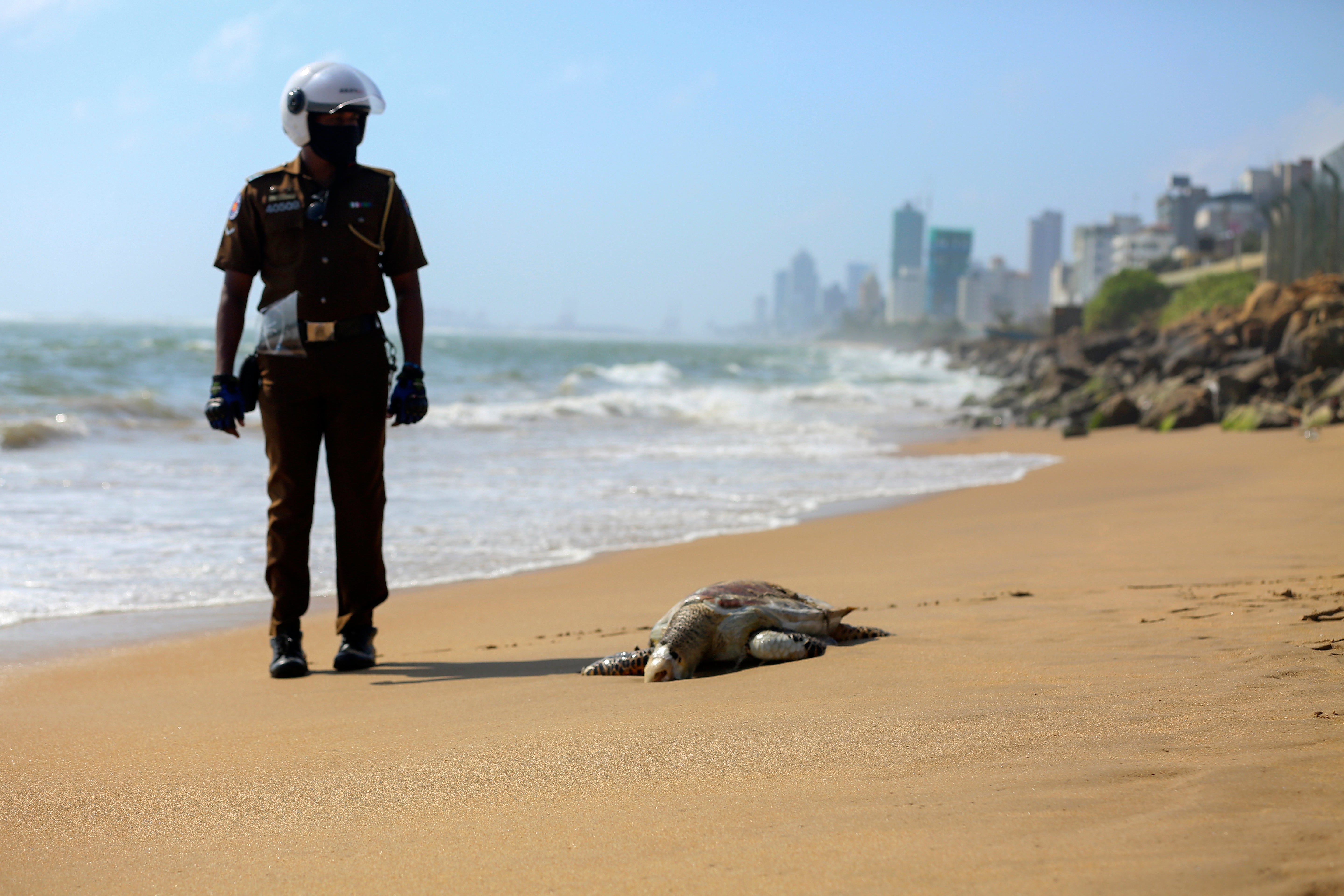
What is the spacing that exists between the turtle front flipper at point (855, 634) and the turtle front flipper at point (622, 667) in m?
0.75

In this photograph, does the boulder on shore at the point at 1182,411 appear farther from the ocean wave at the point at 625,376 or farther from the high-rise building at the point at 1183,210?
the high-rise building at the point at 1183,210

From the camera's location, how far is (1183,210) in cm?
14138

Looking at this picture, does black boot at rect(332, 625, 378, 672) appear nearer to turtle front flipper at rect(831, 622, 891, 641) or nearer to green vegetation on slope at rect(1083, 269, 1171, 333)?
turtle front flipper at rect(831, 622, 891, 641)

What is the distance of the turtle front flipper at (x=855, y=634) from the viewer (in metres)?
3.88

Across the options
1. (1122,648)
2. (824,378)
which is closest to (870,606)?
(1122,648)

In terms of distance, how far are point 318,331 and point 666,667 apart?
1853mm

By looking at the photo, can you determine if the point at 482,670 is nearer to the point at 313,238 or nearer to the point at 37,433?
the point at 313,238

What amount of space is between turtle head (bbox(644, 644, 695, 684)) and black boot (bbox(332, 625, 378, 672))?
1.20 m

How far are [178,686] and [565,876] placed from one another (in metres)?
2.55

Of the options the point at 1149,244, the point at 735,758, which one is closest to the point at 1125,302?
the point at 1149,244

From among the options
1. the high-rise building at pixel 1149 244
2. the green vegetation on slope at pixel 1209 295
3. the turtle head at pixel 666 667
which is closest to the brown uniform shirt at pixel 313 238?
the turtle head at pixel 666 667

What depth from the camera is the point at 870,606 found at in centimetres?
474

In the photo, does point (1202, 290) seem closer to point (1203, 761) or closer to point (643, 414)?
point (643, 414)

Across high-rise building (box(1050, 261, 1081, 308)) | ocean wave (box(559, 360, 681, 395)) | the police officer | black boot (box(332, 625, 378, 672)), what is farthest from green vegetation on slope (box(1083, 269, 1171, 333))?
high-rise building (box(1050, 261, 1081, 308))
